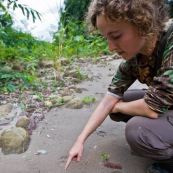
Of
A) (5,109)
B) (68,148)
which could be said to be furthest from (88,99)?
(68,148)

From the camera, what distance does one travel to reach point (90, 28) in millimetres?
1645

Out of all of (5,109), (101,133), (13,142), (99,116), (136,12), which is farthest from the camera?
(5,109)

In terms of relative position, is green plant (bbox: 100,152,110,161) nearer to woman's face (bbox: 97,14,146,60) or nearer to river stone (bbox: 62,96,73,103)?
woman's face (bbox: 97,14,146,60)

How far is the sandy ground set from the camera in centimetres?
184

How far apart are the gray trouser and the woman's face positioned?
39 cm

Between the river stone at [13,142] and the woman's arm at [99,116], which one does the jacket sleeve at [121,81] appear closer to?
the woman's arm at [99,116]

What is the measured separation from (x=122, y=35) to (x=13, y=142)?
113 centimetres

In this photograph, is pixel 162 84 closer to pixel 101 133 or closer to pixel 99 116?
pixel 99 116

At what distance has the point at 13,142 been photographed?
2.02 m

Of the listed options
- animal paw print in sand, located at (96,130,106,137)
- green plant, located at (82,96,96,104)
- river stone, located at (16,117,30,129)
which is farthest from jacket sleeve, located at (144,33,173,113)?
green plant, located at (82,96,96,104)

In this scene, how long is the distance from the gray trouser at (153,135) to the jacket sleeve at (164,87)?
0.10 meters

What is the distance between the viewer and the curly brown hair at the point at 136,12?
1371 millimetres

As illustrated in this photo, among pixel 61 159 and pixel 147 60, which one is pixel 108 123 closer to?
pixel 61 159

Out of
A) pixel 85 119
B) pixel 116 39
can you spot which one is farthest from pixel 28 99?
pixel 116 39
